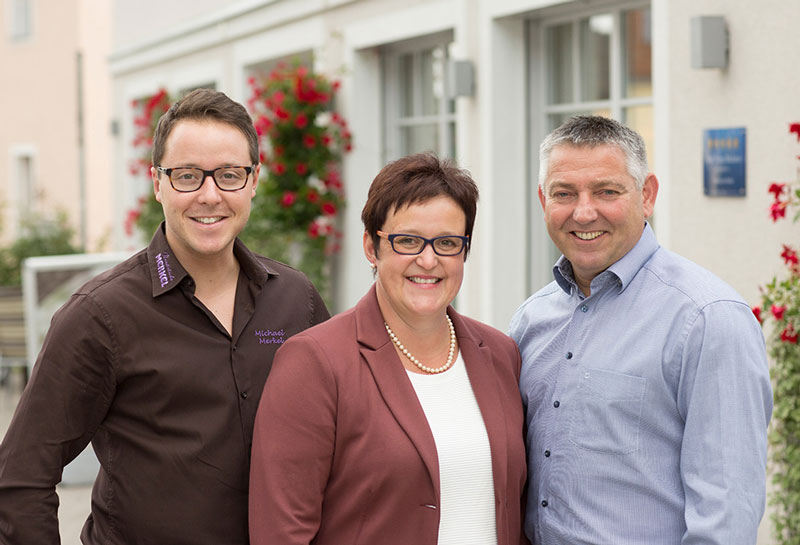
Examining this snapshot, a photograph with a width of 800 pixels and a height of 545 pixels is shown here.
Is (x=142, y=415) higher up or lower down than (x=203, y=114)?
lower down

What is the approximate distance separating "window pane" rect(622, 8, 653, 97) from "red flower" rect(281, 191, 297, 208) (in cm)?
305

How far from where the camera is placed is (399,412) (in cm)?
237

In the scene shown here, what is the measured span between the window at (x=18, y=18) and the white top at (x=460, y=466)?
15.9 m

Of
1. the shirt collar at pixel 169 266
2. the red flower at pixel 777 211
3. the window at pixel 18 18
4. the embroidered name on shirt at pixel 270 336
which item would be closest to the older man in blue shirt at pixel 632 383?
the embroidered name on shirt at pixel 270 336

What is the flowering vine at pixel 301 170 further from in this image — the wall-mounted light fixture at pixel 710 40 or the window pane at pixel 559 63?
the wall-mounted light fixture at pixel 710 40

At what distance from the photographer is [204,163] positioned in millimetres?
2516

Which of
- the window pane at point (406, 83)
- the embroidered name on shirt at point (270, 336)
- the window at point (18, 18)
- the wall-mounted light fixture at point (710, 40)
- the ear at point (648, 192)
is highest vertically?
→ the window at point (18, 18)

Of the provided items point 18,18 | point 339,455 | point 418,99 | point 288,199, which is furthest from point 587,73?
point 18,18

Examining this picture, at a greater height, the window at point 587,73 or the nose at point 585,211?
the window at point 587,73

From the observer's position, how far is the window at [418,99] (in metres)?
7.30

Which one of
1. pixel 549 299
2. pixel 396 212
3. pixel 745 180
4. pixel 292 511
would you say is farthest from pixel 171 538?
pixel 745 180

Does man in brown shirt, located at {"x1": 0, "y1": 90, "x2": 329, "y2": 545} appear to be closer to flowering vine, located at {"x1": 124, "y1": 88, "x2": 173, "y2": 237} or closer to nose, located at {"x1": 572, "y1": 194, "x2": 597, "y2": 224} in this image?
nose, located at {"x1": 572, "y1": 194, "x2": 597, "y2": 224}

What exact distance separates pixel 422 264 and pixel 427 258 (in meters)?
0.02

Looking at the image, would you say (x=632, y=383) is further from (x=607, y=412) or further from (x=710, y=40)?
(x=710, y=40)
